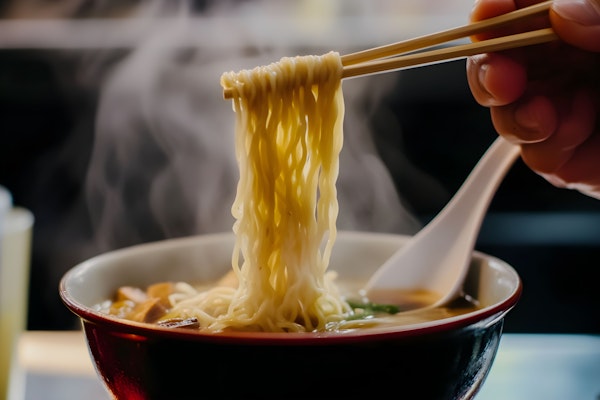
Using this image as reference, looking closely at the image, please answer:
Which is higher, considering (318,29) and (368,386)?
(318,29)

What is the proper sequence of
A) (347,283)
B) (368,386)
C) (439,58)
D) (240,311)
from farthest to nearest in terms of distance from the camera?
(347,283) → (240,311) → (439,58) → (368,386)

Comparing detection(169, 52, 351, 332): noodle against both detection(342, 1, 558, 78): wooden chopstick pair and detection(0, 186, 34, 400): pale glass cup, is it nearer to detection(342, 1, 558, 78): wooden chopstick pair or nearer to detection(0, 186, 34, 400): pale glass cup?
detection(342, 1, 558, 78): wooden chopstick pair

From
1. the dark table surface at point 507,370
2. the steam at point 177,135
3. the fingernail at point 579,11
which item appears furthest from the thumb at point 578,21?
the steam at point 177,135

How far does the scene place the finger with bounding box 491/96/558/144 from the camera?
120 centimetres

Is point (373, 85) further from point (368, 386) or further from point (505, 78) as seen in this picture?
point (368, 386)

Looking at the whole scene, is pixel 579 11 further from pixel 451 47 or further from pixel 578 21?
pixel 451 47

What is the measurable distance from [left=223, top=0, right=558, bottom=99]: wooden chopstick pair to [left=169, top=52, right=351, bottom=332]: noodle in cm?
5

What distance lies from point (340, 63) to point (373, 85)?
1.55 meters

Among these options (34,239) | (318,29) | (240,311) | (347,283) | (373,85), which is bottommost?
(34,239)

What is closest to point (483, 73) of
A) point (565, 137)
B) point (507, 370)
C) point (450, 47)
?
point (450, 47)

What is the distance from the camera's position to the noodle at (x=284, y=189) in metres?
1.11

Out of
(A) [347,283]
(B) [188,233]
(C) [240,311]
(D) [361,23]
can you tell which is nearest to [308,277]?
(C) [240,311]

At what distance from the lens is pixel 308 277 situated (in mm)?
1144

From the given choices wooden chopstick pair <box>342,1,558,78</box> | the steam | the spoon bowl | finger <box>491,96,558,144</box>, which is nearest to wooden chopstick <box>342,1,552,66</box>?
wooden chopstick pair <box>342,1,558,78</box>
